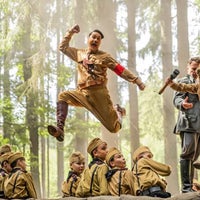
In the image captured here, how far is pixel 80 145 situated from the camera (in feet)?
48.1

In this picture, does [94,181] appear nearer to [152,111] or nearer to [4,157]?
[4,157]

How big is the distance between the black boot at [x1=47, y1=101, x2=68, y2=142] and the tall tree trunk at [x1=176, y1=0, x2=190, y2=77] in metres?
5.96

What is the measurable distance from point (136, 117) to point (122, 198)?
8.78 m

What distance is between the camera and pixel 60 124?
6363mm

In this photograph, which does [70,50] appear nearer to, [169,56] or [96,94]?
[96,94]

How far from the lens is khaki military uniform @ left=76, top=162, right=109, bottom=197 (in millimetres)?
5948

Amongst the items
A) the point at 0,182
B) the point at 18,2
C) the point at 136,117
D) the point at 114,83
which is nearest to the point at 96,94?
the point at 0,182

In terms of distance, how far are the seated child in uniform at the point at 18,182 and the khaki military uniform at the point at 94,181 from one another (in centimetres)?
77

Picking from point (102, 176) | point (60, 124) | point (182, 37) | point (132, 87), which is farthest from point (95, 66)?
point (132, 87)

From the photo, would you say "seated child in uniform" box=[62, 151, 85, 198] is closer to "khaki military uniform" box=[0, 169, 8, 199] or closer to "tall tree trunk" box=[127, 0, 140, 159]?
"khaki military uniform" box=[0, 169, 8, 199]

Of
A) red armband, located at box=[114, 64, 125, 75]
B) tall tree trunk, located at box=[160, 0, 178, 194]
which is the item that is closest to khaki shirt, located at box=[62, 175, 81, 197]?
red armband, located at box=[114, 64, 125, 75]

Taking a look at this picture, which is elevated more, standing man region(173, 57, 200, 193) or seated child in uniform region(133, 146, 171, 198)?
standing man region(173, 57, 200, 193)

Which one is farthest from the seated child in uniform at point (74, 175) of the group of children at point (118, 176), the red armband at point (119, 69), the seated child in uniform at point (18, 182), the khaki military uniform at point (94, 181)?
the red armband at point (119, 69)

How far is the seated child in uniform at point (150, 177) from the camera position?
5332mm
